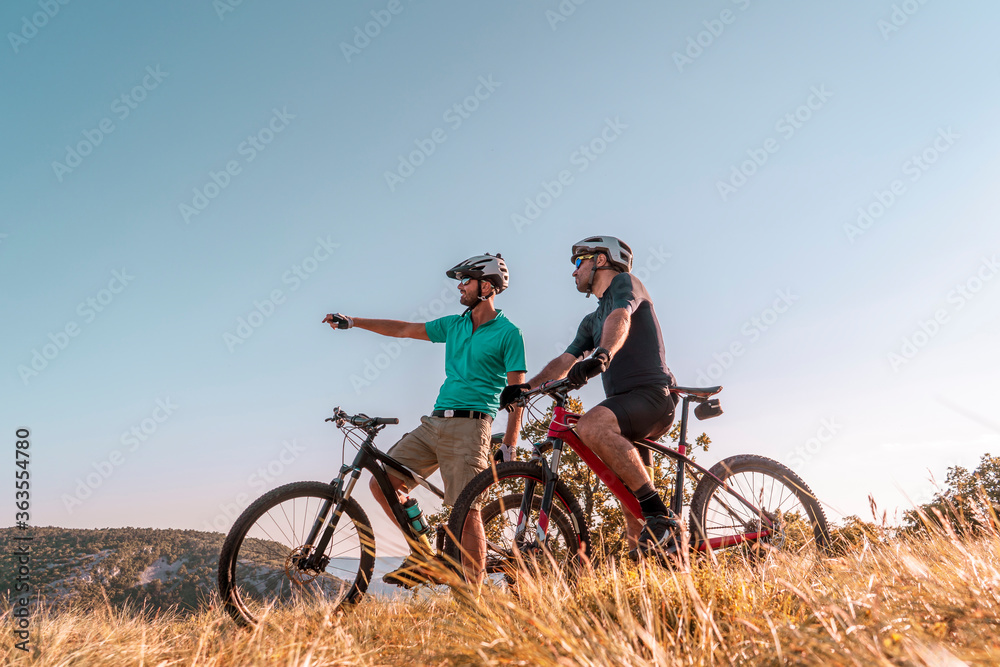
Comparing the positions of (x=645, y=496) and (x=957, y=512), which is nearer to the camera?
(x=957, y=512)

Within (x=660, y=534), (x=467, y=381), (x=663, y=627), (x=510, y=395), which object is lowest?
(x=663, y=627)

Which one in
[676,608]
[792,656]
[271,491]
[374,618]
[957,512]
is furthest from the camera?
[271,491]

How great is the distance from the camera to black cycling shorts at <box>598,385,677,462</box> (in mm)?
4145

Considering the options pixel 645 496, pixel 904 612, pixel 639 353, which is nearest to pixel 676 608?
pixel 904 612

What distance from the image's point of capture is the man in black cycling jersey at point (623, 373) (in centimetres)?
390

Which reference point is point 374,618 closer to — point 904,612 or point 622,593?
point 622,593

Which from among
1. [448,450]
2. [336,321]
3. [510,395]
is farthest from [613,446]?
[336,321]

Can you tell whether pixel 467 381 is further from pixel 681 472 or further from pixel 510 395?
pixel 681 472

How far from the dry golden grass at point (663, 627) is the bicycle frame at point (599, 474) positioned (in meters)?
0.96

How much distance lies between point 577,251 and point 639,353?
3.50ft

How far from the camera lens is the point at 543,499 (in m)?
4.13

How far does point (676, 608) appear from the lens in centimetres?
247

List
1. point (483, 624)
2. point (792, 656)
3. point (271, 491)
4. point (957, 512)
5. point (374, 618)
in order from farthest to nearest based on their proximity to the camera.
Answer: point (271, 491) → point (374, 618) → point (957, 512) → point (483, 624) → point (792, 656)

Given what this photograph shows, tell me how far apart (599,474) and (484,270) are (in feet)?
6.99
